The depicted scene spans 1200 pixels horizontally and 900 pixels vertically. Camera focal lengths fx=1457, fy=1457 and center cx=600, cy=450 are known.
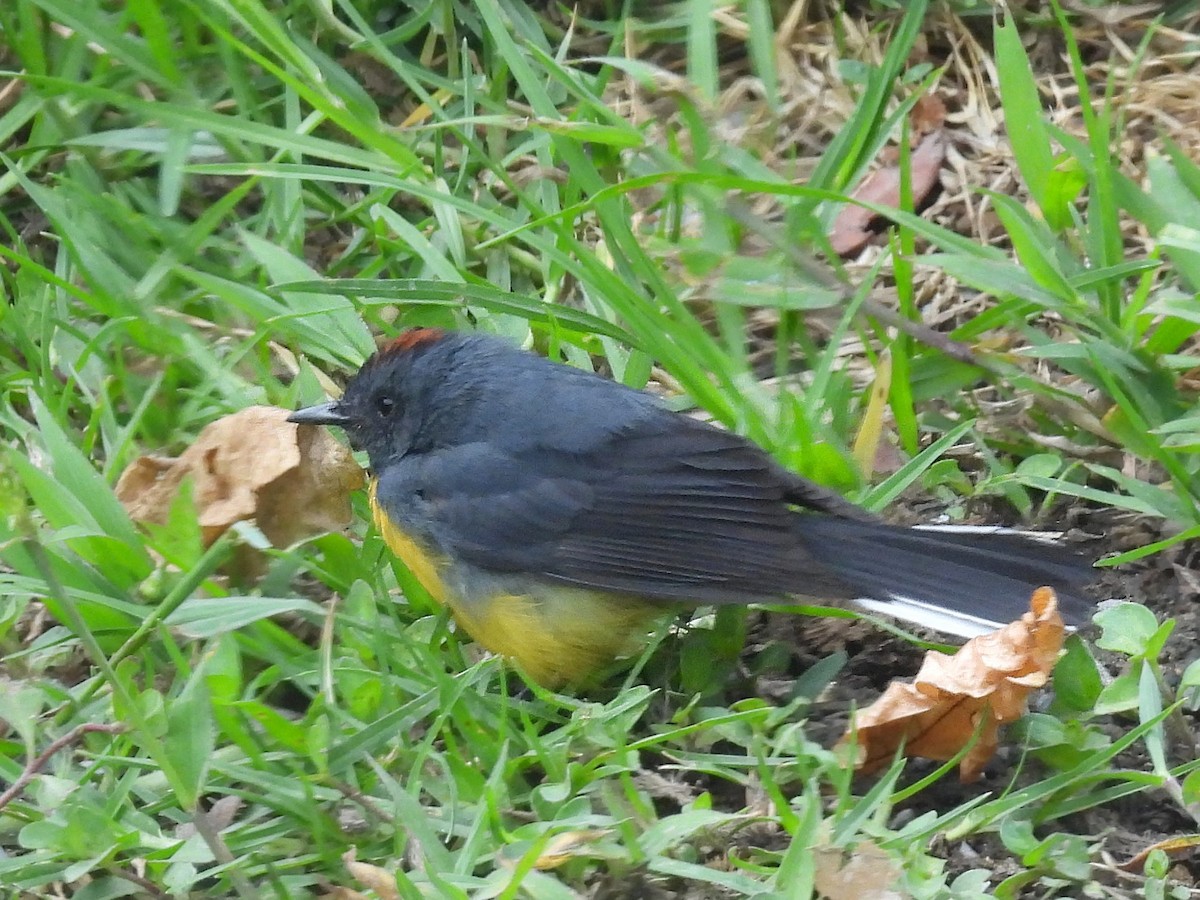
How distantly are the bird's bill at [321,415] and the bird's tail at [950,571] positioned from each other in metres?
1.29

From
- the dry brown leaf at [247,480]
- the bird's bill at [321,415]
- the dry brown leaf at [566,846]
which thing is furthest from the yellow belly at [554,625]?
the dry brown leaf at [566,846]

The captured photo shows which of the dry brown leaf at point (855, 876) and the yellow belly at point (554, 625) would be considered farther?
the yellow belly at point (554, 625)

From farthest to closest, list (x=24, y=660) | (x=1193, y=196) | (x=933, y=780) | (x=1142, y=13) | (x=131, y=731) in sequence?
1. (x=1142, y=13)
2. (x=1193, y=196)
3. (x=24, y=660)
4. (x=933, y=780)
5. (x=131, y=731)

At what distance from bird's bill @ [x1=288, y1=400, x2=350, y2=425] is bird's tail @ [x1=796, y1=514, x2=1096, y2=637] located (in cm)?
129

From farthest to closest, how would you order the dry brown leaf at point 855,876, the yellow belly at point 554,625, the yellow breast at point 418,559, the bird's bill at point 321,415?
1. the bird's bill at point 321,415
2. the yellow breast at point 418,559
3. the yellow belly at point 554,625
4. the dry brown leaf at point 855,876

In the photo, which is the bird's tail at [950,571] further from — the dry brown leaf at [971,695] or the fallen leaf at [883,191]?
→ the fallen leaf at [883,191]

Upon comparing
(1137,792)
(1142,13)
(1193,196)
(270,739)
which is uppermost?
(1142,13)

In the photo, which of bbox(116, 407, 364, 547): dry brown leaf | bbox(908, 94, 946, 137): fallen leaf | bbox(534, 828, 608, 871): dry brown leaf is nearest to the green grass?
bbox(534, 828, 608, 871): dry brown leaf

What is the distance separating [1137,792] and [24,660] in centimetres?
251

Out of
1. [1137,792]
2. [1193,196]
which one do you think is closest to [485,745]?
[1137,792]

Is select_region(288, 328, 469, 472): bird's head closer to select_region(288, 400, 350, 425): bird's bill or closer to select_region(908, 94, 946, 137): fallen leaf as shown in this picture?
select_region(288, 400, 350, 425): bird's bill

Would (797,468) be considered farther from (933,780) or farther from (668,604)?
(933,780)

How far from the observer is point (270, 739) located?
3.00 meters

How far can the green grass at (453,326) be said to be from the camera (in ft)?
9.29
